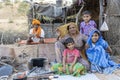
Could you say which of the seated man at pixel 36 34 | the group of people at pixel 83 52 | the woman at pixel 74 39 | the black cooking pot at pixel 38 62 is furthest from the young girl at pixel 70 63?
the seated man at pixel 36 34

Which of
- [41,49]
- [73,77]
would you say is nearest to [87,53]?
[73,77]

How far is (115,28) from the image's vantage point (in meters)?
7.13

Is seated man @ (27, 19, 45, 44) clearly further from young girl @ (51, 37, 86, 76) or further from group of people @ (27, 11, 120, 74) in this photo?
young girl @ (51, 37, 86, 76)

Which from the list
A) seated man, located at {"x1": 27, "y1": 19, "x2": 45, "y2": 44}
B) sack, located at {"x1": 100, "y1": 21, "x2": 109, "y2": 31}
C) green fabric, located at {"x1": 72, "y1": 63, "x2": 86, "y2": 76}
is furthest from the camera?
seated man, located at {"x1": 27, "y1": 19, "x2": 45, "y2": 44}

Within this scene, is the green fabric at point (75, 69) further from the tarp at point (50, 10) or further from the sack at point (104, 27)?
the tarp at point (50, 10)

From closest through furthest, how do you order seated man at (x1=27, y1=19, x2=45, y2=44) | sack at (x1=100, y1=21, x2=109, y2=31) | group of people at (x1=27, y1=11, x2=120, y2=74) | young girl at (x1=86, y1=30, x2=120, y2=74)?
group of people at (x1=27, y1=11, x2=120, y2=74)
young girl at (x1=86, y1=30, x2=120, y2=74)
sack at (x1=100, y1=21, x2=109, y2=31)
seated man at (x1=27, y1=19, x2=45, y2=44)

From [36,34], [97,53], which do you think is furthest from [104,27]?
[36,34]

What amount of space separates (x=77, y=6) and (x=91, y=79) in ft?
24.7

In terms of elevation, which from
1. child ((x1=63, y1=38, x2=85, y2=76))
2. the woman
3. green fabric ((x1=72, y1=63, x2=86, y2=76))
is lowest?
green fabric ((x1=72, y1=63, x2=86, y2=76))

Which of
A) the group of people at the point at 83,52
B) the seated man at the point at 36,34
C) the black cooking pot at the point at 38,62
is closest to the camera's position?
the group of people at the point at 83,52

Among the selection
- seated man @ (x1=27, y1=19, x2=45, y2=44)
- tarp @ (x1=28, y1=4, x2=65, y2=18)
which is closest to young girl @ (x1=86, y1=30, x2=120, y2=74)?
seated man @ (x1=27, y1=19, x2=45, y2=44)

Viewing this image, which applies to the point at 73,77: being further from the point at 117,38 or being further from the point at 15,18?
the point at 15,18

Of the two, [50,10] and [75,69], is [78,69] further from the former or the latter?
[50,10]

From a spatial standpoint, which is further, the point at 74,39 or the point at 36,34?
the point at 36,34
